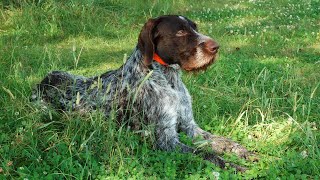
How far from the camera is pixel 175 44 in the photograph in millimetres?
5129

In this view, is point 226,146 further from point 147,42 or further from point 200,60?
point 147,42

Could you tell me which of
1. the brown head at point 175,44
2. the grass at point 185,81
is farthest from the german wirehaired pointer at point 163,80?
the grass at point 185,81

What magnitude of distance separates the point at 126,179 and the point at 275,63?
4.70m

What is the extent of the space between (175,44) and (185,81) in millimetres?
1795

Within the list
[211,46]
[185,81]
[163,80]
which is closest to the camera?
[211,46]

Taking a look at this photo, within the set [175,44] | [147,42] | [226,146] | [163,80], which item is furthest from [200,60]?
[226,146]

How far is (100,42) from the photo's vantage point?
9789mm

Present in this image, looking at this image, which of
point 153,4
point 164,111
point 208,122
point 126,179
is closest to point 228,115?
point 208,122

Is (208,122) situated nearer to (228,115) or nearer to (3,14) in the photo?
(228,115)

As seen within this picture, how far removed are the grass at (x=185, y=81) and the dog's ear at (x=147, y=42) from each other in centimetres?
66

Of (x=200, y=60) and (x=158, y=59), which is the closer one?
(x=200, y=60)

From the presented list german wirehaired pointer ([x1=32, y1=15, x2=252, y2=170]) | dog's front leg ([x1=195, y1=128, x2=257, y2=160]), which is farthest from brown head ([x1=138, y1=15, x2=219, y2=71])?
dog's front leg ([x1=195, y1=128, x2=257, y2=160])

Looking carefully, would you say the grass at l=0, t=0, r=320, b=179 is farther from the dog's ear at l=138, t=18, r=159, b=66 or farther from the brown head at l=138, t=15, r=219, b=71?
the dog's ear at l=138, t=18, r=159, b=66

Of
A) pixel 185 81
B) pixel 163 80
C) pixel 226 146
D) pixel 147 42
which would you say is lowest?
pixel 226 146
